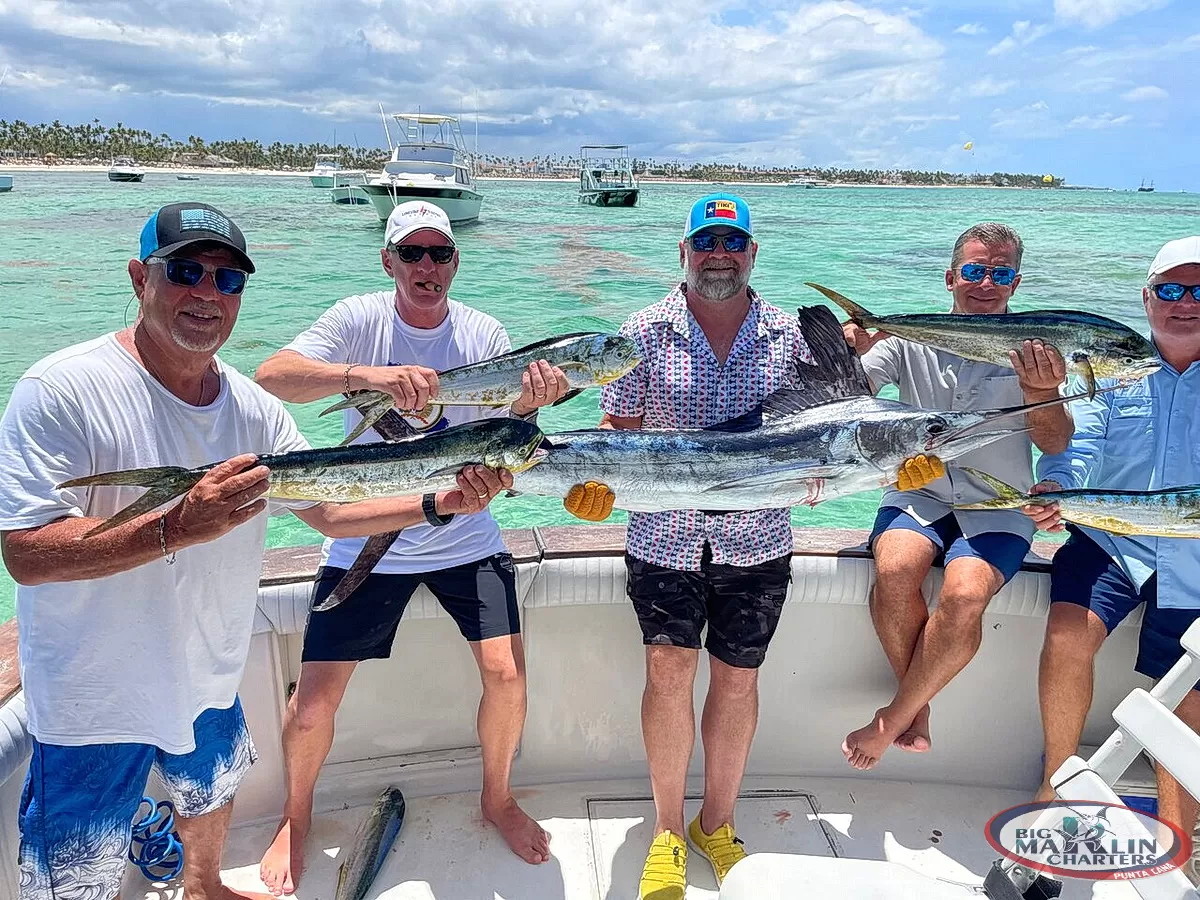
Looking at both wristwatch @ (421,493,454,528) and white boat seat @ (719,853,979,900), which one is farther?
wristwatch @ (421,493,454,528)

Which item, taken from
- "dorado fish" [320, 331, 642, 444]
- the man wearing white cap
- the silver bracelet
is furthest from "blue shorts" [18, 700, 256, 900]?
the man wearing white cap

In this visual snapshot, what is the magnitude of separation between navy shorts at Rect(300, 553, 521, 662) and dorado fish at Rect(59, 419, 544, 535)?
1.75 ft

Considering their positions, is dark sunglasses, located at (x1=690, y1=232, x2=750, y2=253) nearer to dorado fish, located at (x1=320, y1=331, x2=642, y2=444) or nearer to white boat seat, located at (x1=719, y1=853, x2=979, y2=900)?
dorado fish, located at (x1=320, y1=331, x2=642, y2=444)

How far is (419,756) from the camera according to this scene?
9.38 ft

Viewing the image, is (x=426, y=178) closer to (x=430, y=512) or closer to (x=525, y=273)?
(x=525, y=273)

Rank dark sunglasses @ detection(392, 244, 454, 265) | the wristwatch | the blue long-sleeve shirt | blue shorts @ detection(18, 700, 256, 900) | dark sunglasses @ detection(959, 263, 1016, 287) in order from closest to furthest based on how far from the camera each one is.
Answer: blue shorts @ detection(18, 700, 256, 900) → the wristwatch → the blue long-sleeve shirt → dark sunglasses @ detection(392, 244, 454, 265) → dark sunglasses @ detection(959, 263, 1016, 287)

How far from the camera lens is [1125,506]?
2277 millimetres

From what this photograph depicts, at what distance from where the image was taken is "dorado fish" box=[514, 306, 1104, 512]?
87.7 inches

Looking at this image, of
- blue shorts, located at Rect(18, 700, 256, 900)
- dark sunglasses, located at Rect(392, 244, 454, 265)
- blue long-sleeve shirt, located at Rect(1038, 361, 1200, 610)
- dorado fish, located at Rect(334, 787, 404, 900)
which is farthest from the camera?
dark sunglasses, located at Rect(392, 244, 454, 265)

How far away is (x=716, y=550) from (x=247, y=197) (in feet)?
175

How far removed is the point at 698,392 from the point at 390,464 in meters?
1.02

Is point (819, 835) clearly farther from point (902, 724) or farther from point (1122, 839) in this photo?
point (1122, 839)

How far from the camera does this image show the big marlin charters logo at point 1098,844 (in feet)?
5.25

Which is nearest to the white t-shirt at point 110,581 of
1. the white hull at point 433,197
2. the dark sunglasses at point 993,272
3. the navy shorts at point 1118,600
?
the dark sunglasses at point 993,272
